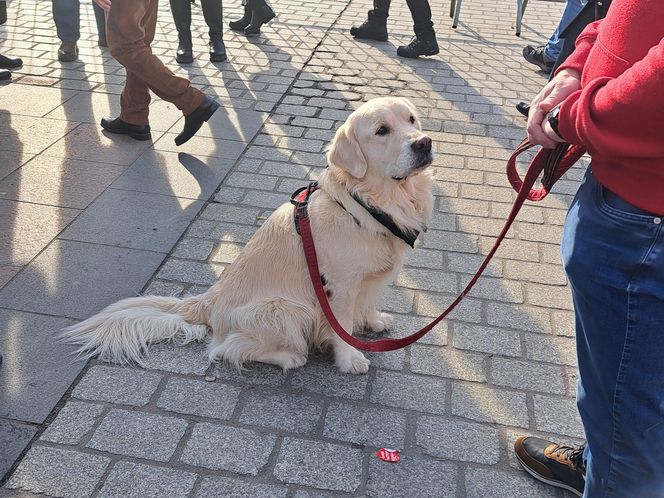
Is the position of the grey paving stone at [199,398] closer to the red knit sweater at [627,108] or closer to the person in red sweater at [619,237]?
the person in red sweater at [619,237]

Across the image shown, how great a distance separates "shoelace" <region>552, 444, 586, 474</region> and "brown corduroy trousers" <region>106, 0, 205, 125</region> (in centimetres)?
407

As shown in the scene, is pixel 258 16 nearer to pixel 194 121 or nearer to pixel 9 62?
pixel 9 62

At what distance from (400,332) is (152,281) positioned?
1.53m

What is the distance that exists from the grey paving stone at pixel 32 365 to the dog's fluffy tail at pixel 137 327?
97 millimetres

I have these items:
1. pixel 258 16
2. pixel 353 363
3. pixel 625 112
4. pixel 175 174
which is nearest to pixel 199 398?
pixel 353 363

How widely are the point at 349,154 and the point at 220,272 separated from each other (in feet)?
4.51

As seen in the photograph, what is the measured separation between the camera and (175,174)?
5.24 metres

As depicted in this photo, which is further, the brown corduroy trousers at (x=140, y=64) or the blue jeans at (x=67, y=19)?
the blue jeans at (x=67, y=19)

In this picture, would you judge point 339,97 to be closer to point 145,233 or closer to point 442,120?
point 442,120

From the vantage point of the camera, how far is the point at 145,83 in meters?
5.55

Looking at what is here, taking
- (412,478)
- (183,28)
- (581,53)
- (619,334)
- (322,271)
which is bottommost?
(183,28)

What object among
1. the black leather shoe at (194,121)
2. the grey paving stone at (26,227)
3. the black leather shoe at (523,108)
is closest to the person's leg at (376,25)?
the black leather shoe at (523,108)

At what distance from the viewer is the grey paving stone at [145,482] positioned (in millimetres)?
2576

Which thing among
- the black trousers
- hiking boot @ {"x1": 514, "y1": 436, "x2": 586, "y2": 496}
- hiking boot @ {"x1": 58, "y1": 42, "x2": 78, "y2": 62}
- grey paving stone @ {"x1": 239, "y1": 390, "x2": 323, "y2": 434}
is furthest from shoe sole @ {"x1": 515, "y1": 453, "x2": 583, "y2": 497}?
hiking boot @ {"x1": 58, "y1": 42, "x2": 78, "y2": 62}
